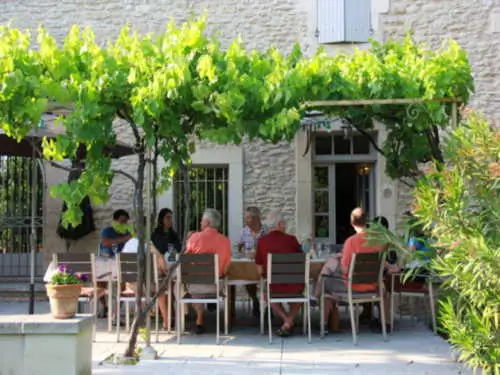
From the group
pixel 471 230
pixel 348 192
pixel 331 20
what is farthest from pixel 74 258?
pixel 331 20

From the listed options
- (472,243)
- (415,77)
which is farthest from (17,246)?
(472,243)

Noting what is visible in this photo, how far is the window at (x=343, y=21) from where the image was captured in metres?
10.1

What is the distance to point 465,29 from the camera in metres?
10.1

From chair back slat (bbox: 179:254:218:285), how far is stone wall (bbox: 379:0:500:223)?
415cm

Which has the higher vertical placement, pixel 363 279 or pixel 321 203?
pixel 321 203

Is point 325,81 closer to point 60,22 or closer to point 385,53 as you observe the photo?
point 385,53

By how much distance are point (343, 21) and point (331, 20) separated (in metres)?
0.17

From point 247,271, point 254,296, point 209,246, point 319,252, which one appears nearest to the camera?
point 209,246

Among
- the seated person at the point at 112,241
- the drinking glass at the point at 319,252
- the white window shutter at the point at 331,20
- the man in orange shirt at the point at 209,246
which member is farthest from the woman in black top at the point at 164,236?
the white window shutter at the point at 331,20

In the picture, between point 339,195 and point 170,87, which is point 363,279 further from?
point 339,195

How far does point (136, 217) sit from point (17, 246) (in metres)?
5.13

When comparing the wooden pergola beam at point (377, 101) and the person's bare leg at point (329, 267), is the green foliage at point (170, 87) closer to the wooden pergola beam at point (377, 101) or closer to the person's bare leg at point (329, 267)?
the wooden pergola beam at point (377, 101)

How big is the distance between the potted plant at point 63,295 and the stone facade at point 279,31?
5119 mm

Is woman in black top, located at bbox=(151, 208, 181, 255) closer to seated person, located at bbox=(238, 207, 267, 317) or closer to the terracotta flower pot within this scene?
seated person, located at bbox=(238, 207, 267, 317)
